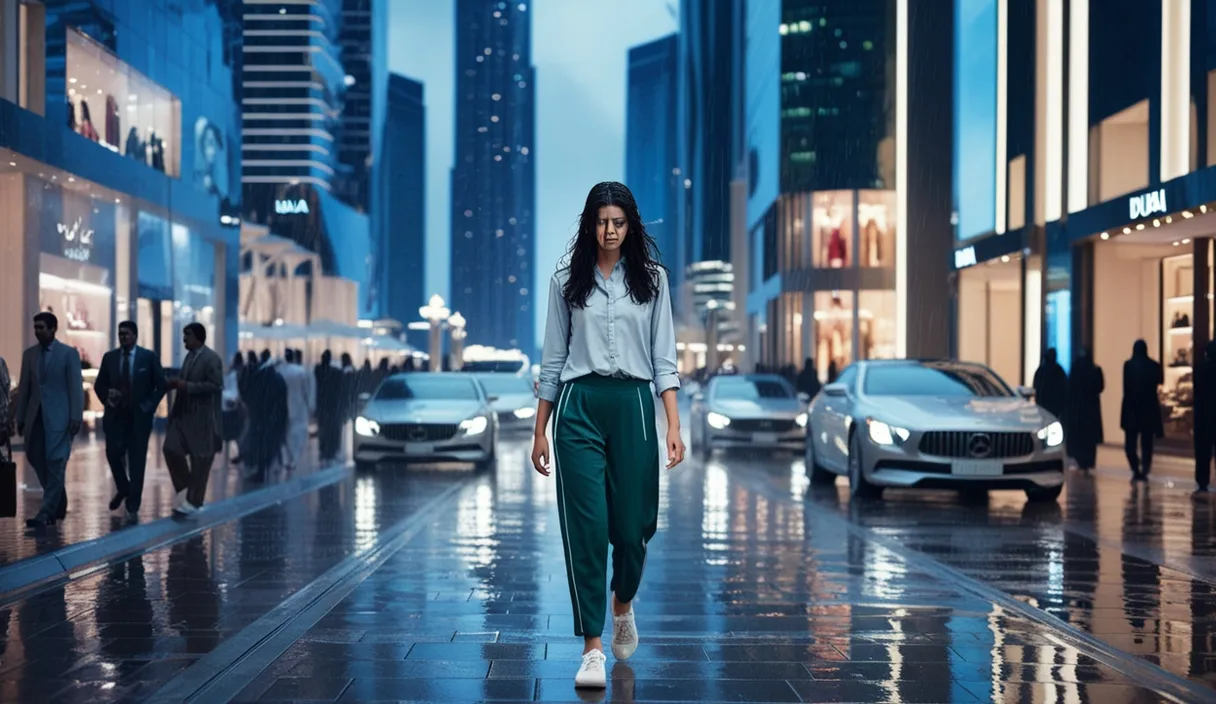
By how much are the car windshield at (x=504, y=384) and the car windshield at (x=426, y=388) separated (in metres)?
7.63

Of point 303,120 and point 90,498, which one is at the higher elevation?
point 303,120

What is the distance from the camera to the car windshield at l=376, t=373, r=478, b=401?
21.6m

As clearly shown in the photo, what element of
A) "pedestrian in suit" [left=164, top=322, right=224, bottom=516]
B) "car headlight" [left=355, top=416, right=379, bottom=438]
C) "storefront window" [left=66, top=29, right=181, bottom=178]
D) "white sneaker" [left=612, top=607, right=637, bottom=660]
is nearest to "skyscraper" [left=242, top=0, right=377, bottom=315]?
"storefront window" [left=66, top=29, right=181, bottom=178]

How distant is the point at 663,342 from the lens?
5953 millimetres

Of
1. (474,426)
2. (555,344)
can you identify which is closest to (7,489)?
(555,344)

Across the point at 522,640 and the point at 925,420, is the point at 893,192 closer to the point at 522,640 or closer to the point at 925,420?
the point at 925,420

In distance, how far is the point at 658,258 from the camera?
604cm

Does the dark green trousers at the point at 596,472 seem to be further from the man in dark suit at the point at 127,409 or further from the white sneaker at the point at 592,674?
the man in dark suit at the point at 127,409

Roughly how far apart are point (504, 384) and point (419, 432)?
1095 centimetres

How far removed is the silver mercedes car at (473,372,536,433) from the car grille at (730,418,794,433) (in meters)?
6.01

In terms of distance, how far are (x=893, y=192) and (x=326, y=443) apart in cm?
4259

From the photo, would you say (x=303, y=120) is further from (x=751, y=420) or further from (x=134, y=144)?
(x=751, y=420)

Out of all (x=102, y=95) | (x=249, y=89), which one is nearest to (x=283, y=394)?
(x=102, y=95)

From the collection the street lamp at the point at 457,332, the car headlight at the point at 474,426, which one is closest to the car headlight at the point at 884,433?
the car headlight at the point at 474,426
